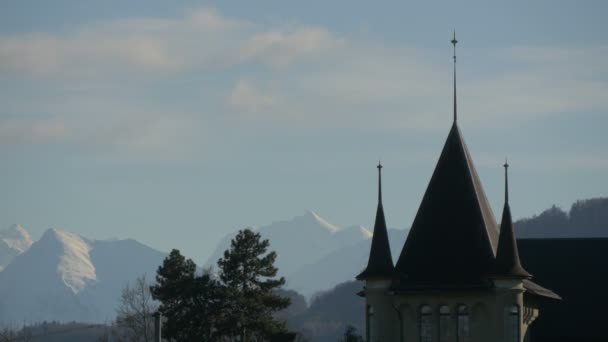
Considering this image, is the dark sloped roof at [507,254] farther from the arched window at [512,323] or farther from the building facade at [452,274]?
the arched window at [512,323]

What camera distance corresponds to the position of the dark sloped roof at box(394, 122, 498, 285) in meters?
81.4

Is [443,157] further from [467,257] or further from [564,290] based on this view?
[564,290]

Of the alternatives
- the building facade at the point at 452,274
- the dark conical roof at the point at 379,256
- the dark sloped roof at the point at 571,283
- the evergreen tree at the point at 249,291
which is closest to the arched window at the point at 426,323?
the building facade at the point at 452,274

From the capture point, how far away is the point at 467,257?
81562mm

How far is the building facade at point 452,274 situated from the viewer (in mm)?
79438

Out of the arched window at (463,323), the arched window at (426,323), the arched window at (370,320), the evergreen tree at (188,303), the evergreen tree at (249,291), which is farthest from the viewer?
the evergreen tree at (188,303)

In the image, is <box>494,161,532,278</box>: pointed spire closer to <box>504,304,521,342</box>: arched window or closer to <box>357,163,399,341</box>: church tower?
<box>504,304,521,342</box>: arched window

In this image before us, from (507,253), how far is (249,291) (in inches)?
1533

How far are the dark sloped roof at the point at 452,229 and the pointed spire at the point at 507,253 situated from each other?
966 millimetres

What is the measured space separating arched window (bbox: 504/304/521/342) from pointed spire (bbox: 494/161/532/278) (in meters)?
1.71

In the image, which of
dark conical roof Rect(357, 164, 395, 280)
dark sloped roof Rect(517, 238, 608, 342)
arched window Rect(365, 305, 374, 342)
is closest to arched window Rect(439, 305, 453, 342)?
dark conical roof Rect(357, 164, 395, 280)

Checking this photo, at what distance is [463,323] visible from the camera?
80250 millimetres

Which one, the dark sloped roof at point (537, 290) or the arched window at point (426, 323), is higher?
the dark sloped roof at point (537, 290)

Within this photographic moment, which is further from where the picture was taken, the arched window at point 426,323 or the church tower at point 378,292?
the church tower at point 378,292
